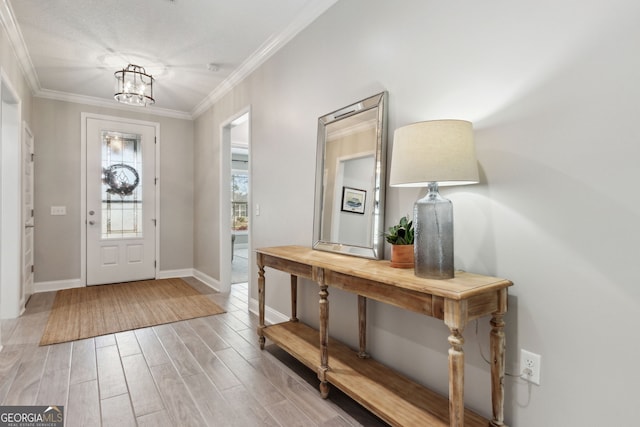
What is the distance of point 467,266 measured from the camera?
5.31 feet

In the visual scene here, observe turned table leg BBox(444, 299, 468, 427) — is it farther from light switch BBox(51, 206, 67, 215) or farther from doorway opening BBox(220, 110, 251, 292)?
light switch BBox(51, 206, 67, 215)

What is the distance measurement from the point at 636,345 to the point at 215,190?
14.3ft

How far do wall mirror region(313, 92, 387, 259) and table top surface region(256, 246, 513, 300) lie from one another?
0.16 metres

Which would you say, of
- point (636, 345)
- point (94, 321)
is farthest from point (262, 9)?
point (94, 321)

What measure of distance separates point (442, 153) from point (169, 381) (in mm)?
2101

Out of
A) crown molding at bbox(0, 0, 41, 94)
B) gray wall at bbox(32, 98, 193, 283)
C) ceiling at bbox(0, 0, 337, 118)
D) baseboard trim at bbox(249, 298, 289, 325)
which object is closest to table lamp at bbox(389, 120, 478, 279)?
ceiling at bbox(0, 0, 337, 118)

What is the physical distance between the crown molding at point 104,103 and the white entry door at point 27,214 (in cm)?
65

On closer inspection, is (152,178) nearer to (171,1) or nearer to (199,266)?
(199,266)

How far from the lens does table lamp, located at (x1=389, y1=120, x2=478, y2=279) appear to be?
1.39m

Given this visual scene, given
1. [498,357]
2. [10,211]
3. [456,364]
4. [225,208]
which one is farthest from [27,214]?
[498,357]

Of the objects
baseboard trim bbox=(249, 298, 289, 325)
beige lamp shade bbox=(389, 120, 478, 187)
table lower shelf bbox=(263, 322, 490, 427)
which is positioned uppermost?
beige lamp shade bbox=(389, 120, 478, 187)

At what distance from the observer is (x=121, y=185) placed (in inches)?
193

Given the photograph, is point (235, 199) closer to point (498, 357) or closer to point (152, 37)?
point (152, 37)

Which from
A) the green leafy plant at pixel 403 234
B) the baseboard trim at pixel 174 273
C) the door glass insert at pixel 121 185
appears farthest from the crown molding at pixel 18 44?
the green leafy plant at pixel 403 234
